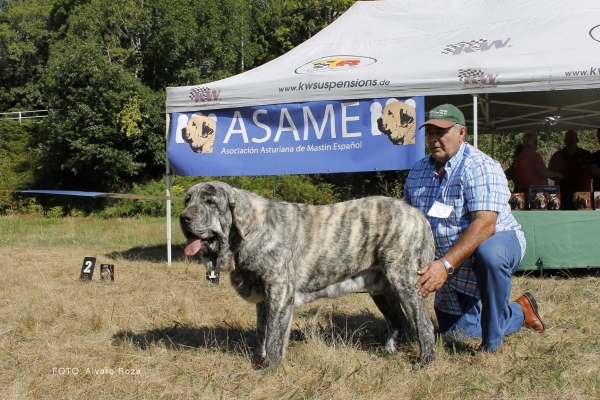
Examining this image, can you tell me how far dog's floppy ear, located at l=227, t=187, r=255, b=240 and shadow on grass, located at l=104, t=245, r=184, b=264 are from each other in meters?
5.83

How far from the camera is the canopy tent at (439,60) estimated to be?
715cm

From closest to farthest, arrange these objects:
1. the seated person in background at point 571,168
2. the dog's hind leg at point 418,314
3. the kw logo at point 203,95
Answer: the dog's hind leg at point 418,314 → the kw logo at point 203,95 → the seated person in background at point 571,168

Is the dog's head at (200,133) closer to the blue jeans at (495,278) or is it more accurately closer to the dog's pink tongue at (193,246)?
the dog's pink tongue at (193,246)

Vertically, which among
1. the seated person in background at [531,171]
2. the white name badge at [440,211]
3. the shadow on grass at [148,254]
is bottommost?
the shadow on grass at [148,254]

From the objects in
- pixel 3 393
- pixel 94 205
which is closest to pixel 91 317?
pixel 3 393

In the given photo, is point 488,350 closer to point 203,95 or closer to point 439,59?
point 439,59

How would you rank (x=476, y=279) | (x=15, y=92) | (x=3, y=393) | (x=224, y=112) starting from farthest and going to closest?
(x=15, y=92) < (x=224, y=112) < (x=476, y=279) < (x=3, y=393)

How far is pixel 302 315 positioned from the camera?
5.94m

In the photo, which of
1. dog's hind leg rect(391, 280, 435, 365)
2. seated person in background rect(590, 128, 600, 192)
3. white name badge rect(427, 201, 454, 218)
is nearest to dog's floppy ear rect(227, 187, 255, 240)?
dog's hind leg rect(391, 280, 435, 365)

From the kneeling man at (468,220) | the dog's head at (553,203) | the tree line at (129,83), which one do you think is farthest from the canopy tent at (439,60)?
the tree line at (129,83)

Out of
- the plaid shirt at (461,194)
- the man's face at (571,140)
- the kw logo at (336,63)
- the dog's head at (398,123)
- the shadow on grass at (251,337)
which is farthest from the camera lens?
the man's face at (571,140)

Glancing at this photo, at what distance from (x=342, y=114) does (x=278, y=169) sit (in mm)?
1177

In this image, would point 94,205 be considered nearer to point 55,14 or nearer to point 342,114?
point 342,114

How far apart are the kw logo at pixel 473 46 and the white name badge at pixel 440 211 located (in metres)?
3.91
